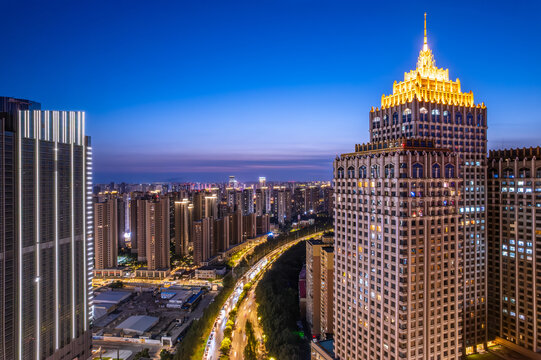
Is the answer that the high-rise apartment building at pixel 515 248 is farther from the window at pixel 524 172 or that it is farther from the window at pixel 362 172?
the window at pixel 362 172

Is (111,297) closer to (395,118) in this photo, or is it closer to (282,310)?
(282,310)

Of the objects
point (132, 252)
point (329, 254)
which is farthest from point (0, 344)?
point (132, 252)

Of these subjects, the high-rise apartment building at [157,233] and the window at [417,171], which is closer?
the window at [417,171]

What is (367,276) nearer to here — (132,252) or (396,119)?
(396,119)

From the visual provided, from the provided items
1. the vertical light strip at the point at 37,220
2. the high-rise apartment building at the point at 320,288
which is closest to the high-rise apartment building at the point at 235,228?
the high-rise apartment building at the point at 320,288

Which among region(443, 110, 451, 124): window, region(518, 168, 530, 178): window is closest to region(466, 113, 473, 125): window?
region(443, 110, 451, 124): window

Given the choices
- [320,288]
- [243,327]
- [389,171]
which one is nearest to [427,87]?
[389,171]

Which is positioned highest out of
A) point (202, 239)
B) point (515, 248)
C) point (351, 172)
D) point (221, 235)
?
point (351, 172)
